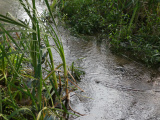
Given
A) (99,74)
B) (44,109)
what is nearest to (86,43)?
(99,74)

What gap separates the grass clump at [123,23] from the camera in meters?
3.79

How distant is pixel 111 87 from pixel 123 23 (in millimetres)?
1859

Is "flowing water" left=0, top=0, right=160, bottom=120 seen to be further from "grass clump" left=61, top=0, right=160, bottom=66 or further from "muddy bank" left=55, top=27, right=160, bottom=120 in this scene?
"grass clump" left=61, top=0, right=160, bottom=66

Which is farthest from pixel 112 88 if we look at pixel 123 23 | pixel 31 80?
pixel 123 23

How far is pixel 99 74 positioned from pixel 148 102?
78 centimetres

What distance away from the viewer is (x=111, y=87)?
2.81m

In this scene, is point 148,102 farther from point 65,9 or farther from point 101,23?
point 65,9

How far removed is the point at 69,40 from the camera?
410cm

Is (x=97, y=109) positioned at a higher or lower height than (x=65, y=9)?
lower

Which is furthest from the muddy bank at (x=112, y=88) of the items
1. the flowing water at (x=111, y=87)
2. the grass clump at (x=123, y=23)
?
the grass clump at (x=123, y=23)

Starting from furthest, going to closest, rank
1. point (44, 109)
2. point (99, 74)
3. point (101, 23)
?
1. point (101, 23)
2. point (99, 74)
3. point (44, 109)

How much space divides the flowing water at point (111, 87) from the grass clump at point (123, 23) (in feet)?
1.02

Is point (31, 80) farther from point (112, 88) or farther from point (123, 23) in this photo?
point (123, 23)

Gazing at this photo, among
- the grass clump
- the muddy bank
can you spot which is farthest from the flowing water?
the grass clump
